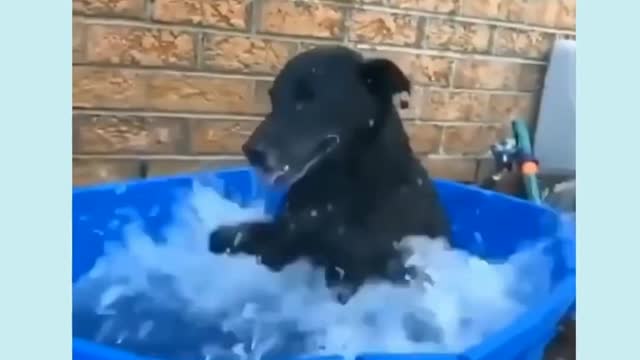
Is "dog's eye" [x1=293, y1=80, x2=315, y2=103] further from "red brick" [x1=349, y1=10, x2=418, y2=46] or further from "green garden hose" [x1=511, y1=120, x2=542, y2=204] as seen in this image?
"green garden hose" [x1=511, y1=120, x2=542, y2=204]

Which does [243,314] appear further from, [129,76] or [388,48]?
[388,48]

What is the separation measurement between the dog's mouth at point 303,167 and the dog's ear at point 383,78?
80 mm

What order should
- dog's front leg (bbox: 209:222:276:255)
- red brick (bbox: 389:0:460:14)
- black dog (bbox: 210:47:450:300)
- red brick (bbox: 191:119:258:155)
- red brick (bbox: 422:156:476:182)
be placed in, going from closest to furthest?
black dog (bbox: 210:47:450:300)
dog's front leg (bbox: 209:222:276:255)
red brick (bbox: 191:119:258:155)
red brick (bbox: 389:0:460:14)
red brick (bbox: 422:156:476:182)

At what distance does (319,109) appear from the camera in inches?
34.5

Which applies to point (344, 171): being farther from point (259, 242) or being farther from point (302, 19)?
point (302, 19)

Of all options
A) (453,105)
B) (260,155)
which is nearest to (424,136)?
(453,105)

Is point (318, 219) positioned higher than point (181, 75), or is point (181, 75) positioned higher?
point (181, 75)

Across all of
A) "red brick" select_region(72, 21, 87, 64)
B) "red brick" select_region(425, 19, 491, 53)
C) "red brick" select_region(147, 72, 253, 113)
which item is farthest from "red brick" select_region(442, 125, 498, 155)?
"red brick" select_region(72, 21, 87, 64)

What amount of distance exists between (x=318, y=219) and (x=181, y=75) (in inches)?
14.6

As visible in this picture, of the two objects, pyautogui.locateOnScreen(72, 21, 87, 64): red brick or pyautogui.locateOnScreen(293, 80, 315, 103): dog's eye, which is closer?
pyautogui.locateOnScreen(293, 80, 315, 103): dog's eye

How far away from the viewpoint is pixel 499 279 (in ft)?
3.35

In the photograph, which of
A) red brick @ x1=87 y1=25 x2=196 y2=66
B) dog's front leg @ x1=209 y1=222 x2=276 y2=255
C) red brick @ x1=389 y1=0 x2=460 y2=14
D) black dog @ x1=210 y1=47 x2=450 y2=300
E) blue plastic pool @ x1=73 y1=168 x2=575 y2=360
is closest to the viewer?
Answer: blue plastic pool @ x1=73 y1=168 x2=575 y2=360

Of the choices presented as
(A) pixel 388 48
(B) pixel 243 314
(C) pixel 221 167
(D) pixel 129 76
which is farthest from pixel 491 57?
(B) pixel 243 314

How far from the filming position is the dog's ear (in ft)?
2.98
